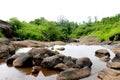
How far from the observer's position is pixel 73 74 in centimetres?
2100

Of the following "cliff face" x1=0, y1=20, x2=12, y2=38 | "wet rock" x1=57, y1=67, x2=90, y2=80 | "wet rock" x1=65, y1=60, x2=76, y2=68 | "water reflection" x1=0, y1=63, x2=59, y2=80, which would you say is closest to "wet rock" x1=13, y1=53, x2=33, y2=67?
"water reflection" x1=0, y1=63, x2=59, y2=80

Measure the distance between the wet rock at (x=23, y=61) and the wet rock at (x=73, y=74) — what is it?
703 cm

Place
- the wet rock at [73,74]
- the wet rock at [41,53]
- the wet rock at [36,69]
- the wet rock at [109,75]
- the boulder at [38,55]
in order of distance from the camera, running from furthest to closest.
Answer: the wet rock at [41,53], the boulder at [38,55], the wet rock at [36,69], the wet rock at [73,74], the wet rock at [109,75]

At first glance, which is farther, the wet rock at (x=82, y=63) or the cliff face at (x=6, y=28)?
the cliff face at (x=6, y=28)

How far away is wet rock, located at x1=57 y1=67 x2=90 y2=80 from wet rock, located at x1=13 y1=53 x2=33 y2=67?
703 centimetres

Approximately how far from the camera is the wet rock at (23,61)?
2698 cm

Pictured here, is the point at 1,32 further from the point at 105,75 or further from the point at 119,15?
the point at 119,15

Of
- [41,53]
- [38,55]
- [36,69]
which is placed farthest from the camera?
[41,53]

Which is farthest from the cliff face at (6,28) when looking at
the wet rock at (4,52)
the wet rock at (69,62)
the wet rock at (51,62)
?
the wet rock at (69,62)

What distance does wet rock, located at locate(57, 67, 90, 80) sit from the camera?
20.6 m

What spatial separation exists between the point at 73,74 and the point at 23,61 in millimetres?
7905

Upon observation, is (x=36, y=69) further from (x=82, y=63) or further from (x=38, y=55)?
(x=82, y=63)

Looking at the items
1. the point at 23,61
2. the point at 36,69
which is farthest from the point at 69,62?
the point at 23,61

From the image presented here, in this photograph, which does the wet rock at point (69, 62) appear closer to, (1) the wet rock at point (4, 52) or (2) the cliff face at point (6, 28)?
(1) the wet rock at point (4, 52)
